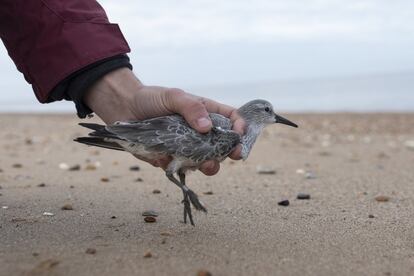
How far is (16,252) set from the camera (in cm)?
346

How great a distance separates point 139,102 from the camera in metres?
4.29

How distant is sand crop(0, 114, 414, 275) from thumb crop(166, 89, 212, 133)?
741 mm

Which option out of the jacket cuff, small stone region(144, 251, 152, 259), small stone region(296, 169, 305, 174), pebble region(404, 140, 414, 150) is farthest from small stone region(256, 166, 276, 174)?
small stone region(144, 251, 152, 259)

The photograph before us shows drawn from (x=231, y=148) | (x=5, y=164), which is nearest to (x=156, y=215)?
(x=231, y=148)

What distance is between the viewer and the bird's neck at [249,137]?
180 inches

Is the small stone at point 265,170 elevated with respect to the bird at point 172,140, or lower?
lower

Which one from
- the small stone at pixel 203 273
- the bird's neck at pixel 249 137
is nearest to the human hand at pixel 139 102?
the bird's neck at pixel 249 137

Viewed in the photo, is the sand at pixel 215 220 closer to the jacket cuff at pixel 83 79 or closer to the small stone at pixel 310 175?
the small stone at pixel 310 175

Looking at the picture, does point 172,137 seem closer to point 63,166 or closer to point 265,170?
point 265,170

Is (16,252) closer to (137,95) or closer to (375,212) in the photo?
(137,95)

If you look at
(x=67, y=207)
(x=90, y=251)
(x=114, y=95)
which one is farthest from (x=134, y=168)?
(x=90, y=251)

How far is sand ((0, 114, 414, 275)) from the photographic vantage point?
11.0ft

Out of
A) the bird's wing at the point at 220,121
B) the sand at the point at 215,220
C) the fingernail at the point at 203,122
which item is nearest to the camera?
the sand at the point at 215,220

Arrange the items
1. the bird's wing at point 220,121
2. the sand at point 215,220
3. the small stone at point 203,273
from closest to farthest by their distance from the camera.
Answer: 1. the small stone at point 203,273
2. the sand at point 215,220
3. the bird's wing at point 220,121
